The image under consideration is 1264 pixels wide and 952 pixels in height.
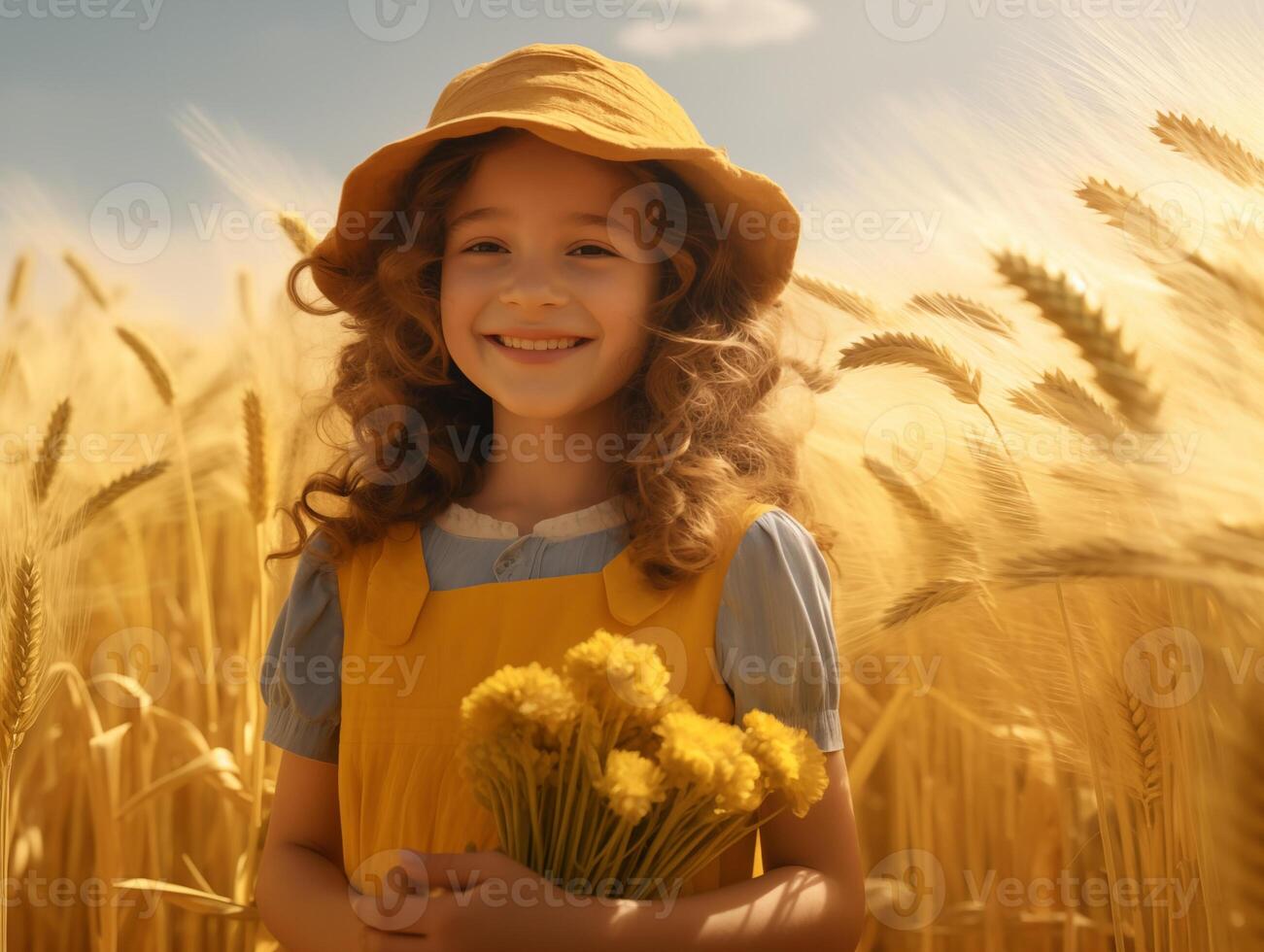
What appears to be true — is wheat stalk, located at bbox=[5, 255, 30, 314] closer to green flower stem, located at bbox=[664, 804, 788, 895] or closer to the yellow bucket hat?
the yellow bucket hat

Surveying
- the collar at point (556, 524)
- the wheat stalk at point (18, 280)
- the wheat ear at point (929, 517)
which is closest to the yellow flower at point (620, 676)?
the collar at point (556, 524)

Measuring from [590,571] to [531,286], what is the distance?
0.28m

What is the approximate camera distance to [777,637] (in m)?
1.01

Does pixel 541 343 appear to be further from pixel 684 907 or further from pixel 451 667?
pixel 684 907

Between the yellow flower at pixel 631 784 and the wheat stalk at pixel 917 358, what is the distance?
0.79 m

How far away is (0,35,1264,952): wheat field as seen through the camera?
1.11 meters

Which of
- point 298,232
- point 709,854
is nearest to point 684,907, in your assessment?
point 709,854

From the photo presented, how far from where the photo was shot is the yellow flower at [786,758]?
0.77 meters

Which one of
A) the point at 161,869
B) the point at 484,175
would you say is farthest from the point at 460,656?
the point at 161,869

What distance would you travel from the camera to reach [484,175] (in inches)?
43.3

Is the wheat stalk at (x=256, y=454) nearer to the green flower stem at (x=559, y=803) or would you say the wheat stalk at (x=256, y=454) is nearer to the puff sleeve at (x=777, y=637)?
the puff sleeve at (x=777, y=637)

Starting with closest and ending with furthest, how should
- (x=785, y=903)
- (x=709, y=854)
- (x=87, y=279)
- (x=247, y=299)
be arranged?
(x=709, y=854), (x=785, y=903), (x=247, y=299), (x=87, y=279)

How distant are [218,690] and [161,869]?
0.34 m

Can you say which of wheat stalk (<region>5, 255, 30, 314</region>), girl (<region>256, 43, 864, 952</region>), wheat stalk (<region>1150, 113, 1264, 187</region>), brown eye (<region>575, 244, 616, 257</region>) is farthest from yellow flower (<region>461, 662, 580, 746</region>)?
wheat stalk (<region>5, 255, 30, 314</region>)
